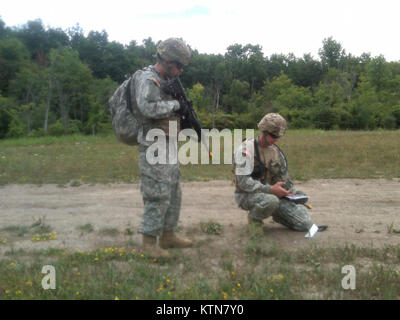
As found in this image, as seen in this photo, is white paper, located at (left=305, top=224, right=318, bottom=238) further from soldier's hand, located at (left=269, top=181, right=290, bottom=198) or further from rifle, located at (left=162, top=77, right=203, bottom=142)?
rifle, located at (left=162, top=77, right=203, bottom=142)

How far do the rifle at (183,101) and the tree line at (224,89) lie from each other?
30566 millimetres

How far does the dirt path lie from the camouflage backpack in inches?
54.9

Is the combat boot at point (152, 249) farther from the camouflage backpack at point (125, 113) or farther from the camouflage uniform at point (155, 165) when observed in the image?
the camouflage backpack at point (125, 113)

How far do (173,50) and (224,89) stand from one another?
4562cm

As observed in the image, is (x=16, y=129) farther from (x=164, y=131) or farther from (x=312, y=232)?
(x=312, y=232)

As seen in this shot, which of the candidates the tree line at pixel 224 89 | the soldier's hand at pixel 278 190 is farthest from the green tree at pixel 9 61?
the soldier's hand at pixel 278 190

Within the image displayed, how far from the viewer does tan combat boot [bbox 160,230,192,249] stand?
444 centimetres

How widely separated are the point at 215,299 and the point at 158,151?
1.59m

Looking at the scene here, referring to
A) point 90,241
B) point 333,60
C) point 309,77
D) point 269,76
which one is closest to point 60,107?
point 269,76

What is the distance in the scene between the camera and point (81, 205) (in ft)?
22.2

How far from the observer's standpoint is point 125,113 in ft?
13.2

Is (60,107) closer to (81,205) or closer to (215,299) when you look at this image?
(81,205)

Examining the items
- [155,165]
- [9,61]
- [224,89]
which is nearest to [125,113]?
[155,165]

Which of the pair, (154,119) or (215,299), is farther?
(154,119)
